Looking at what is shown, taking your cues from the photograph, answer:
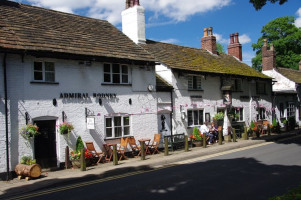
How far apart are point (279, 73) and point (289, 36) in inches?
521

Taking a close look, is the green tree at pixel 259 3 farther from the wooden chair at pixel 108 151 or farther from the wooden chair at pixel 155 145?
the wooden chair at pixel 108 151

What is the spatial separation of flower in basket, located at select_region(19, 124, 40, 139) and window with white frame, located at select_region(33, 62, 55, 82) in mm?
2208

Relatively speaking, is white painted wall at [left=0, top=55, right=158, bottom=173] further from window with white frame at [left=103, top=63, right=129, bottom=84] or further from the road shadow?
the road shadow

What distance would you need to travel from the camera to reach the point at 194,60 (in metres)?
22.7

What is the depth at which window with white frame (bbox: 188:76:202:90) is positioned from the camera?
2073 centimetres

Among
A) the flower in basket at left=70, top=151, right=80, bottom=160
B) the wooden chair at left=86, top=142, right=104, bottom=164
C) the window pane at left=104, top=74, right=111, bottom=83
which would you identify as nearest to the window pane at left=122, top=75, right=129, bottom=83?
the window pane at left=104, top=74, right=111, bottom=83

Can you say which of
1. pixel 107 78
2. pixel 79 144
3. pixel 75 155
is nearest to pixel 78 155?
pixel 75 155

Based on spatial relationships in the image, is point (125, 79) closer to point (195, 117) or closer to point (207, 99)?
point (195, 117)

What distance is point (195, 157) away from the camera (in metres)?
15.4

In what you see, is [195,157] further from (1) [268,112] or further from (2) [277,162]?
(1) [268,112]

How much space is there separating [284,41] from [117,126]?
35462mm

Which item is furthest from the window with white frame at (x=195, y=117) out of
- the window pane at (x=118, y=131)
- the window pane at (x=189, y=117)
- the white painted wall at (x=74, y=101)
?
the window pane at (x=118, y=131)

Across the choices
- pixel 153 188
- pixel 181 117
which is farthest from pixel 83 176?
pixel 181 117

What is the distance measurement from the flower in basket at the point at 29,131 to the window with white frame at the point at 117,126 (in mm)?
4045
